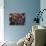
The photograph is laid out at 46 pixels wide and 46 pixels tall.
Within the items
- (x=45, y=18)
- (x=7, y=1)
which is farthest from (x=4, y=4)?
(x=45, y=18)

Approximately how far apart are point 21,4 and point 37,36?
2951mm

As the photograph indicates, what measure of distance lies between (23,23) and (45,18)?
3.76ft

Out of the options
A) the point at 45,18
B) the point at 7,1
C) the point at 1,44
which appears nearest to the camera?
the point at 1,44

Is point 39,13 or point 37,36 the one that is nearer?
point 37,36

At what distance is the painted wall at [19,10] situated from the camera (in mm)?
5215

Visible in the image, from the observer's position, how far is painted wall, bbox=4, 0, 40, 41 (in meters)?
5.21

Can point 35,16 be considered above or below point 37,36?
above

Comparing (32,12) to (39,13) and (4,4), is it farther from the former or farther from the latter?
(4,4)

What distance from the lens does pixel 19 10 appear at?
527cm

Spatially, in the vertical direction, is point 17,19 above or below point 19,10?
below

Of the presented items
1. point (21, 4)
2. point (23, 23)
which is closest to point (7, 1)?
point (21, 4)

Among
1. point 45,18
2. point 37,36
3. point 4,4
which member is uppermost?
point 4,4

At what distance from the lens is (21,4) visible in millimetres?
5254

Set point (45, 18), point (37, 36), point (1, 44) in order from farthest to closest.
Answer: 1. point (45, 18)
2. point (1, 44)
3. point (37, 36)
